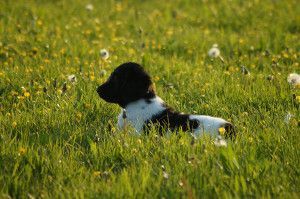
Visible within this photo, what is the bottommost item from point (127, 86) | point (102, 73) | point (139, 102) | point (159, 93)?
point (159, 93)

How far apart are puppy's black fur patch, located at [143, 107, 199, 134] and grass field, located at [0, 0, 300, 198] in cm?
18

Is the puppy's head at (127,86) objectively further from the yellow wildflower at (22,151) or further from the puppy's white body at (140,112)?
the yellow wildflower at (22,151)

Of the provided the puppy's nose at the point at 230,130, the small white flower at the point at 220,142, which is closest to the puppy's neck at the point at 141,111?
the puppy's nose at the point at 230,130

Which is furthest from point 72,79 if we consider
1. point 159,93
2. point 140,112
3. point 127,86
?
point 140,112

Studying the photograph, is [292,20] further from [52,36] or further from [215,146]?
[215,146]

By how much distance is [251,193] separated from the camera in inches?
155

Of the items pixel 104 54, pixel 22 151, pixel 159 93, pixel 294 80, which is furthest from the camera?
pixel 104 54

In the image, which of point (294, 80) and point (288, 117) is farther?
point (294, 80)

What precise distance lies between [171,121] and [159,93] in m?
1.23

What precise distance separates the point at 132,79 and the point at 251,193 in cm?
204

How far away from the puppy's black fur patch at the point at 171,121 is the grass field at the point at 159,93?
182 millimetres

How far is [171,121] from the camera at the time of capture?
5.38 meters

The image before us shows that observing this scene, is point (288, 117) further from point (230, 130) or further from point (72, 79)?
point (72, 79)

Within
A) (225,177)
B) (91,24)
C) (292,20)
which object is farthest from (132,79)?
(292,20)
